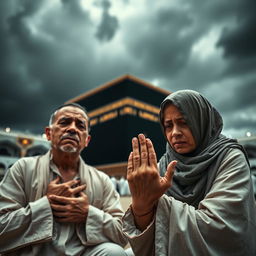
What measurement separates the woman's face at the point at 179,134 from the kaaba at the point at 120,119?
24048mm

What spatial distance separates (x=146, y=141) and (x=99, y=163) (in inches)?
1108

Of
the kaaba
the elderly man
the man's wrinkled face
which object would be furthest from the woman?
the kaaba

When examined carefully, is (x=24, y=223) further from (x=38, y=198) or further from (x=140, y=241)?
(x=140, y=241)

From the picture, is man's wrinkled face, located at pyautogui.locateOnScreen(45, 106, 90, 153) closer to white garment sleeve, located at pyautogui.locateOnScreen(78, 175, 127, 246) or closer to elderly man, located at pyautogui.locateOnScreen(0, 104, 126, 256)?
elderly man, located at pyautogui.locateOnScreen(0, 104, 126, 256)

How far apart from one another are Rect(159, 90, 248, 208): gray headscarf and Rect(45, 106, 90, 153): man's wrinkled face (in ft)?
2.63

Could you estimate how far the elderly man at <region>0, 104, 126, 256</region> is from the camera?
5.38ft

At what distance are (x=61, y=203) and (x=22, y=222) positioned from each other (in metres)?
0.27

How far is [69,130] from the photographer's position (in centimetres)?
202

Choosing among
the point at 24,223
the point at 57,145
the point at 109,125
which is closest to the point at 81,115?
the point at 57,145

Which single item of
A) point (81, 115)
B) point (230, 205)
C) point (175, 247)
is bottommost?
point (175, 247)

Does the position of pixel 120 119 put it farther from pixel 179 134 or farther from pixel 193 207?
pixel 193 207

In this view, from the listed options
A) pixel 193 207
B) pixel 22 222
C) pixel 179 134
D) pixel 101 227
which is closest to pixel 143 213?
pixel 193 207

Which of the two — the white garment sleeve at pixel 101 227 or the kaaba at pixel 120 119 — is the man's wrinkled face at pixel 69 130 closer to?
the white garment sleeve at pixel 101 227

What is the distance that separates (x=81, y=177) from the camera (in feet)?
6.64
